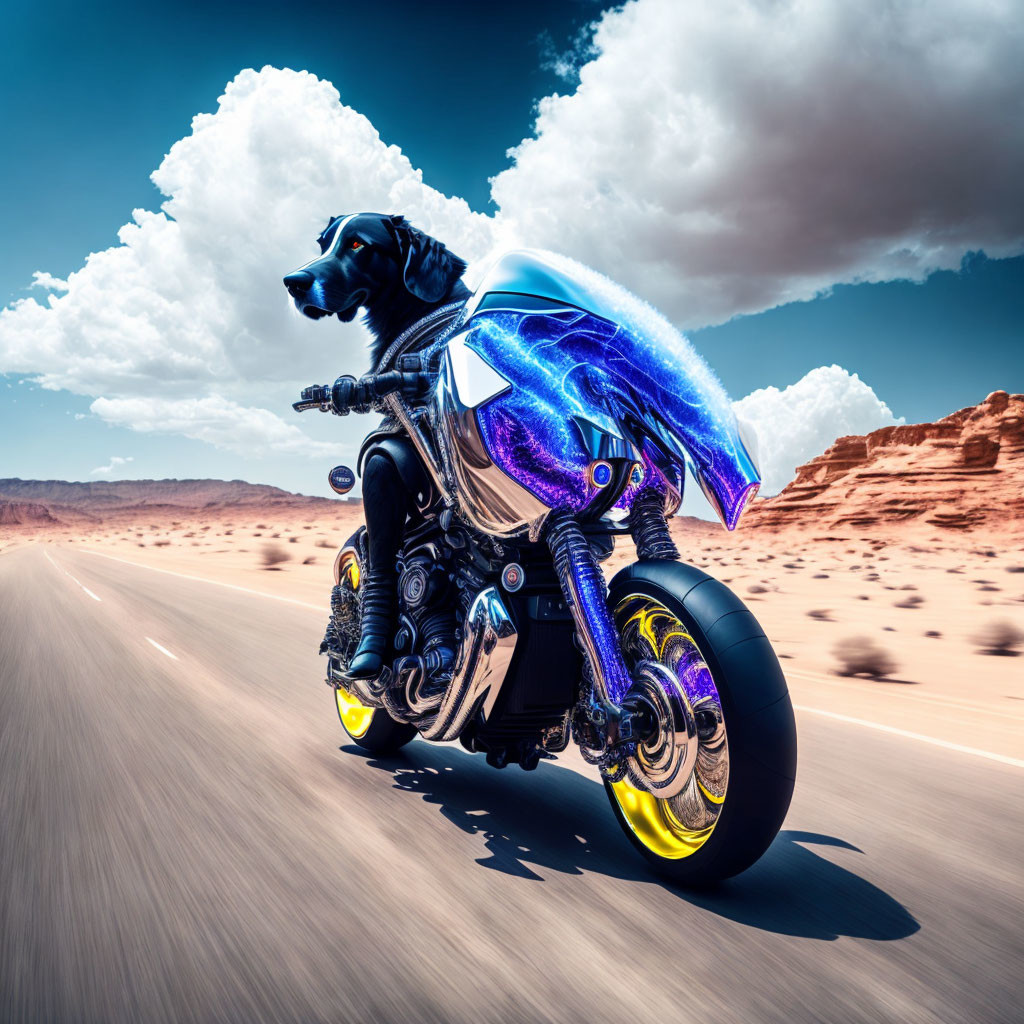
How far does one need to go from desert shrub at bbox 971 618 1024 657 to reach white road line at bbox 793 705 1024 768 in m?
4.82

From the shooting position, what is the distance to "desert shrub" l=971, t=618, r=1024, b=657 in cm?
951

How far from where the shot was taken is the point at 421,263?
4.21 meters

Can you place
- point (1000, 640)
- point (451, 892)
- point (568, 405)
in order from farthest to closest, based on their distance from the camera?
point (1000, 640), point (568, 405), point (451, 892)

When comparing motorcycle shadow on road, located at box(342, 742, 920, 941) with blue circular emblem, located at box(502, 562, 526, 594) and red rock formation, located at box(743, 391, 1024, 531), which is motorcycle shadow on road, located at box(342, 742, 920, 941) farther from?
red rock formation, located at box(743, 391, 1024, 531)

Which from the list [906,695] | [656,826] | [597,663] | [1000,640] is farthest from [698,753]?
[1000,640]

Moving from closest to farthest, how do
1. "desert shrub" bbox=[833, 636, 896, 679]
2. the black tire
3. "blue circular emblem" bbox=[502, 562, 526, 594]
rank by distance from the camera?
1. the black tire
2. "blue circular emblem" bbox=[502, 562, 526, 594]
3. "desert shrub" bbox=[833, 636, 896, 679]

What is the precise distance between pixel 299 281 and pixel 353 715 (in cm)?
256

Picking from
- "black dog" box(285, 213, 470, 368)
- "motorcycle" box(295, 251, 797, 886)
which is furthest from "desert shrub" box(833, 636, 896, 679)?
"black dog" box(285, 213, 470, 368)

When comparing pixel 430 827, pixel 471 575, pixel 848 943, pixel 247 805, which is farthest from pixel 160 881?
pixel 848 943

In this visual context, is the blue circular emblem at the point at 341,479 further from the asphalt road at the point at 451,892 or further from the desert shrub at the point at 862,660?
the desert shrub at the point at 862,660

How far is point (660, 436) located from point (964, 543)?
189 ft

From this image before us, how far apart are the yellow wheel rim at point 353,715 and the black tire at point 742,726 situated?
2455 mm

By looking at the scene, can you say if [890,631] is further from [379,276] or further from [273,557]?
[273,557]

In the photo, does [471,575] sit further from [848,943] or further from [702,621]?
[848,943]
